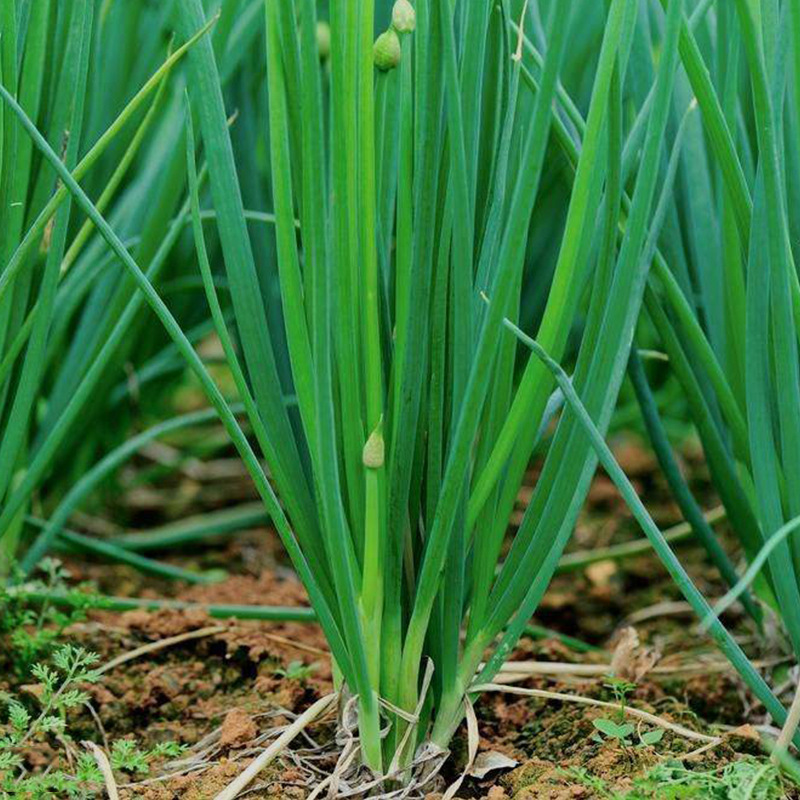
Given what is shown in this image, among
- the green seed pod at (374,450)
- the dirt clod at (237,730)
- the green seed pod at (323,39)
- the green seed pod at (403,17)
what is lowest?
the dirt clod at (237,730)

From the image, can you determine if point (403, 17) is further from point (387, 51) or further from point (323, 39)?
point (323, 39)

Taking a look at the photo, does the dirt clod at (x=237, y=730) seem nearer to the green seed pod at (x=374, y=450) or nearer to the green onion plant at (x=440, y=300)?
the green onion plant at (x=440, y=300)

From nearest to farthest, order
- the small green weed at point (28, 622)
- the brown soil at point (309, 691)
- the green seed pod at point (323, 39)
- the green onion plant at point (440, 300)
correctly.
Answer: the green onion plant at point (440, 300)
the brown soil at point (309, 691)
the small green weed at point (28, 622)
the green seed pod at point (323, 39)

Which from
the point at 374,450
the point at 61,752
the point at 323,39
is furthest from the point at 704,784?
the point at 323,39

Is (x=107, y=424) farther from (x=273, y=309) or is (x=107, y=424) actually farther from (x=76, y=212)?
(x=76, y=212)

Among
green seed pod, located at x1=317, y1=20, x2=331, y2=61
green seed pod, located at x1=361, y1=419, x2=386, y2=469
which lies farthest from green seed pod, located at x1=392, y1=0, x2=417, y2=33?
green seed pod, located at x1=317, y1=20, x2=331, y2=61

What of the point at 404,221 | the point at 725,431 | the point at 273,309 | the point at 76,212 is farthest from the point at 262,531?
the point at 404,221

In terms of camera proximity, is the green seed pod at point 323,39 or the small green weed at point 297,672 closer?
the small green weed at point 297,672

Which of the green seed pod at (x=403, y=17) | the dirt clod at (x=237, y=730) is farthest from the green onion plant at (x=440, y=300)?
the dirt clod at (x=237, y=730)
